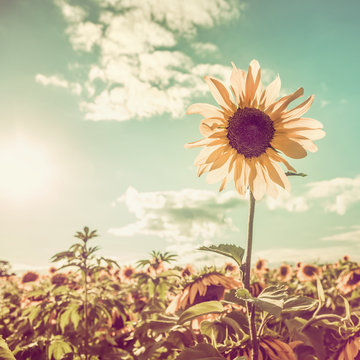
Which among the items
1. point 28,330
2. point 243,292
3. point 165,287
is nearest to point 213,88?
point 243,292

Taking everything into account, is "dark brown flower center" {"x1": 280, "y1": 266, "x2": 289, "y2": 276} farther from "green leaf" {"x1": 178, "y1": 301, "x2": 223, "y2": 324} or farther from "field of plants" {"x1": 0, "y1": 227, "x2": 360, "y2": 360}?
"green leaf" {"x1": 178, "y1": 301, "x2": 223, "y2": 324}

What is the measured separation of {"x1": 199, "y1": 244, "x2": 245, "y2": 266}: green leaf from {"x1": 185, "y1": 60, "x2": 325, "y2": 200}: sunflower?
1.31ft

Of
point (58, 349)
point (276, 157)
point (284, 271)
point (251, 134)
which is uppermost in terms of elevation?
point (251, 134)

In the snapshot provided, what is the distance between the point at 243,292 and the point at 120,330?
3326 mm

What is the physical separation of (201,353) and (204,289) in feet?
3.01

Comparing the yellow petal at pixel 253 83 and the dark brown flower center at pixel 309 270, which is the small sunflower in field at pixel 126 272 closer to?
the dark brown flower center at pixel 309 270

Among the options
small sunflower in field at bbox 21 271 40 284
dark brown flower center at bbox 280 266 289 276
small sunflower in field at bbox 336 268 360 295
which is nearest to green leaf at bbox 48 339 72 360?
small sunflower in field at bbox 336 268 360 295

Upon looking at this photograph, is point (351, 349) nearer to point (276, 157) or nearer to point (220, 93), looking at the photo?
point (276, 157)

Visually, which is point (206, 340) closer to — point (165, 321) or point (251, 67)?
point (165, 321)

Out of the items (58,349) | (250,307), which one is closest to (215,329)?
(250,307)

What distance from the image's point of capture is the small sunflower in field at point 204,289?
2.21 metres

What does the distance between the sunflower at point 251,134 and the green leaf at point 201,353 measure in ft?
2.33

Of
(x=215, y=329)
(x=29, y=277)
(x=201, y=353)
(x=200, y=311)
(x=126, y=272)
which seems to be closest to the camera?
(x=201, y=353)

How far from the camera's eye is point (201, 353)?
1.29 metres
